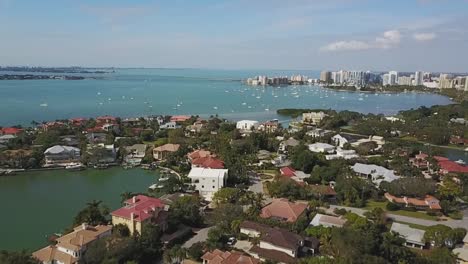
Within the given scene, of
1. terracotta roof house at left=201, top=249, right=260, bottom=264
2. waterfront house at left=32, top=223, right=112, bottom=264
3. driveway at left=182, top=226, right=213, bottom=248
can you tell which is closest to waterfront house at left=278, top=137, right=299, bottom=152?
driveway at left=182, top=226, right=213, bottom=248

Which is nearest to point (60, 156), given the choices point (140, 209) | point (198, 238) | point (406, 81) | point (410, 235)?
point (140, 209)

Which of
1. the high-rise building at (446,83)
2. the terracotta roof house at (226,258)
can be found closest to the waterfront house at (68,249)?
the terracotta roof house at (226,258)

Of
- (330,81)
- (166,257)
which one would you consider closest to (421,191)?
(166,257)

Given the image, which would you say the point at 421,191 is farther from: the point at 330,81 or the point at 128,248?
the point at 330,81

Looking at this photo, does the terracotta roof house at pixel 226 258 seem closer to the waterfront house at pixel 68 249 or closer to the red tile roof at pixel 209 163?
the waterfront house at pixel 68 249

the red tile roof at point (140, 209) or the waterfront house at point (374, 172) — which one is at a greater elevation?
the red tile roof at point (140, 209)

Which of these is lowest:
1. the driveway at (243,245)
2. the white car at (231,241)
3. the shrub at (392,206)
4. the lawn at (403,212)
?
the lawn at (403,212)
